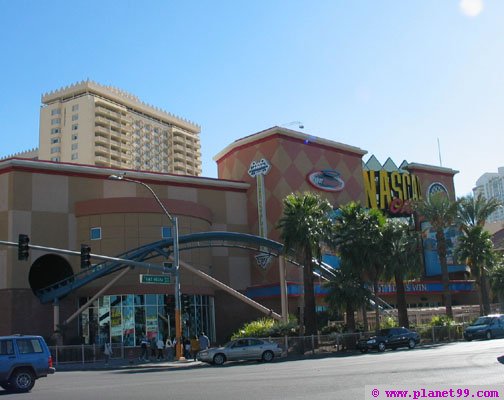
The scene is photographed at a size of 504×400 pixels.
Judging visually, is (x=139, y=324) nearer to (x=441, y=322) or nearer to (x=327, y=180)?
(x=441, y=322)

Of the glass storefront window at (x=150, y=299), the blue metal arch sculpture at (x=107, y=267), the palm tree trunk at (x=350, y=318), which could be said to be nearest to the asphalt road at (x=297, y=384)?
the palm tree trunk at (x=350, y=318)

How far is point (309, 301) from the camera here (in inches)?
1554

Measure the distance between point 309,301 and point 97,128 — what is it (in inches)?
4079

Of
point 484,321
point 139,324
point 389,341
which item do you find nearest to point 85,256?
point 139,324

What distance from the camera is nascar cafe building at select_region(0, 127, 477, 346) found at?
4425 cm

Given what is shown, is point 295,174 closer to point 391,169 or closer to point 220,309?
point 220,309

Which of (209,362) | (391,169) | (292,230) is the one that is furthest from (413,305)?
(209,362)

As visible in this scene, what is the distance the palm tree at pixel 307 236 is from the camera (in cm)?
3944

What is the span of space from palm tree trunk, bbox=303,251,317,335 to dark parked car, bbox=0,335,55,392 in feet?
70.9

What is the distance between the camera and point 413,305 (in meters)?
64.7

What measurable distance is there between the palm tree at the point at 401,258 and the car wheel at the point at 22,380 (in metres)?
27.2

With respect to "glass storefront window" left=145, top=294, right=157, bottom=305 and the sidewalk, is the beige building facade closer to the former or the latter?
"glass storefront window" left=145, top=294, right=157, bottom=305

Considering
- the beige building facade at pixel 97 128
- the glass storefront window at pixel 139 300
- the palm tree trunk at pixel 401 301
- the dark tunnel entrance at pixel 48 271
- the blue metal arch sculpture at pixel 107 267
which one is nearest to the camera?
the palm tree trunk at pixel 401 301

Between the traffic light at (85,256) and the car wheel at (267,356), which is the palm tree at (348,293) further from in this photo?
the traffic light at (85,256)
